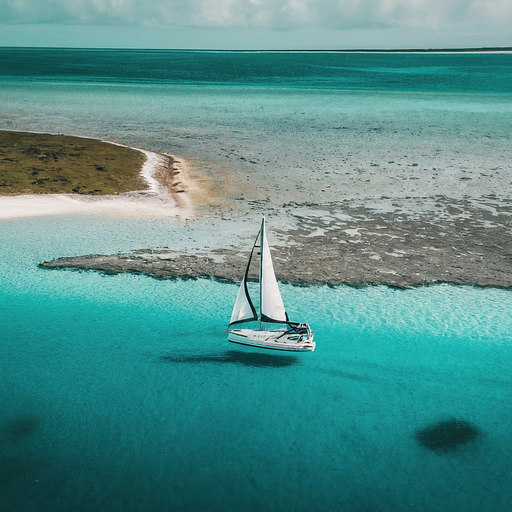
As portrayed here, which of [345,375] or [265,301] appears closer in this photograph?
[345,375]

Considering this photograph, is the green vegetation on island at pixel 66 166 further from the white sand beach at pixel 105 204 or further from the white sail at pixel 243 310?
the white sail at pixel 243 310

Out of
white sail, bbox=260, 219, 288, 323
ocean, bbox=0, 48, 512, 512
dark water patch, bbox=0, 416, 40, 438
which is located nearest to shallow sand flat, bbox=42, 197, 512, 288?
ocean, bbox=0, 48, 512, 512

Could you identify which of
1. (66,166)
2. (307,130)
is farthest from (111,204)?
(307,130)

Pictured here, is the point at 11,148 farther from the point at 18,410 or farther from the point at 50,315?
the point at 18,410

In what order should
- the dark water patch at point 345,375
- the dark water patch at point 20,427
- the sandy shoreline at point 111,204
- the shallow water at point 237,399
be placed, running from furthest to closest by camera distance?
the sandy shoreline at point 111,204 → the dark water patch at point 345,375 → the dark water patch at point 20,427 → the shallow water at point 237,399

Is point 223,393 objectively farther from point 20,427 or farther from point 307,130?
point 307,130

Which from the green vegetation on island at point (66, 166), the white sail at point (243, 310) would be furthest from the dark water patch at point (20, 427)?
the green vegetation on island at point (66, 166)

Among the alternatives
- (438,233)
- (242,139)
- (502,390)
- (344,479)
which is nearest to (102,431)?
(344,479)

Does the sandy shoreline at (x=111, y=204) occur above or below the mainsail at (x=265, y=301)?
below
